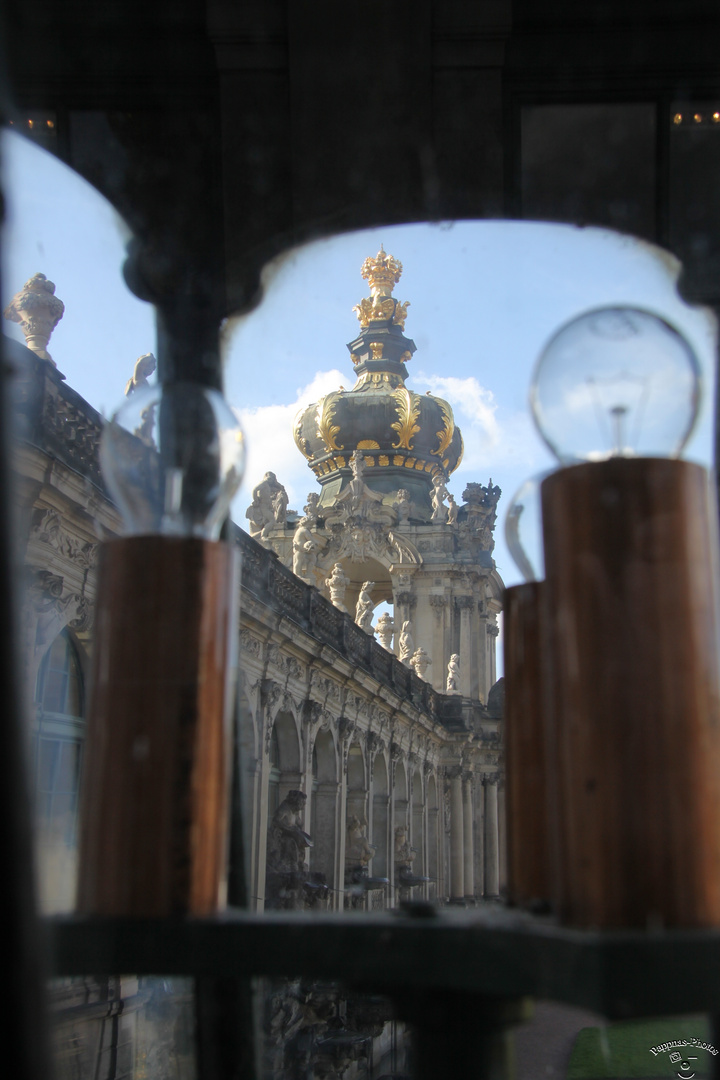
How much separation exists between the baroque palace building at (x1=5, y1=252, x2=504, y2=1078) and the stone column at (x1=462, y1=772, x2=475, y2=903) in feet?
0.31

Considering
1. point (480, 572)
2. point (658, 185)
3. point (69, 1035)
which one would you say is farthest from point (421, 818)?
point (658, 185)

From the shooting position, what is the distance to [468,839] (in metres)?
34.7

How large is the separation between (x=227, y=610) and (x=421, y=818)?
29.9 metres

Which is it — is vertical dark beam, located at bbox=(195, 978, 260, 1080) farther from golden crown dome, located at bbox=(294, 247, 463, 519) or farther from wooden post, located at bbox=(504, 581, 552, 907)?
golden crown dome, located at bbox=(294, 247, 463, 519)

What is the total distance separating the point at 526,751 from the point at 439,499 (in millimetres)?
34674

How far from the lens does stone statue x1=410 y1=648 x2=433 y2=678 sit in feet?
107

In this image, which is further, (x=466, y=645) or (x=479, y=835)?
(x=466, y=645)

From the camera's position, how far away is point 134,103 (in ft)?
7.57

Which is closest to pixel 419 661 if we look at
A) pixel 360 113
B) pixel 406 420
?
pixel 406 420

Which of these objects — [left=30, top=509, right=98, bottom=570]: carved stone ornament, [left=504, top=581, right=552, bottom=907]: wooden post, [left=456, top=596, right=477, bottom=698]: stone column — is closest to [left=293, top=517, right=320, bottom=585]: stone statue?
[left=456, top=596, right=477, bottom=698]: stone column

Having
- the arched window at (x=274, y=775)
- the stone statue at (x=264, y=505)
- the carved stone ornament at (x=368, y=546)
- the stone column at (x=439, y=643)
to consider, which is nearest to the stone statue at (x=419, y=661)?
the stone column at (x=439, y=643)

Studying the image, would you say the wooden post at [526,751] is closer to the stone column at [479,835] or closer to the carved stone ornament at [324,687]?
the carved stone ornament at [324,687]

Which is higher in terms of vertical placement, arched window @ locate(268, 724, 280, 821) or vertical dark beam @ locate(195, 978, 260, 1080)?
arched window @ locate(268, 724, 280, 821)

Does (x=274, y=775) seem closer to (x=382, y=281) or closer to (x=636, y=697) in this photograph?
(x=382, y=281)
